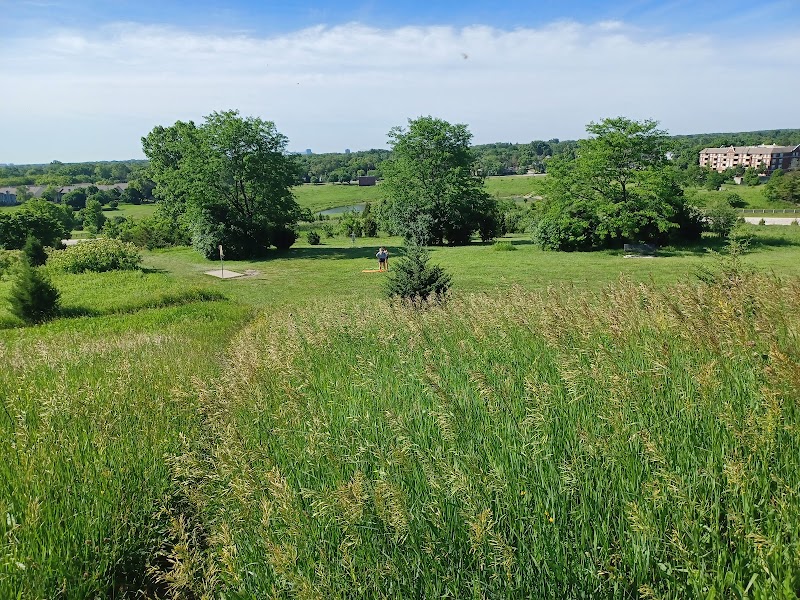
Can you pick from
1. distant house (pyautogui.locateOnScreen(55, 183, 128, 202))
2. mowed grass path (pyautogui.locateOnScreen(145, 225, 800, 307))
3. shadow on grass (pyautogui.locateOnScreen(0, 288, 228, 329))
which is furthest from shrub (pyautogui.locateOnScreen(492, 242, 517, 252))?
distant house (pyautogui.locateOnScreen(55, 183, 128, 202))

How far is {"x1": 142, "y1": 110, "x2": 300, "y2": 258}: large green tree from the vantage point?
30.2m

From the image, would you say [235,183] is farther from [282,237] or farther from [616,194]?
[616,194]

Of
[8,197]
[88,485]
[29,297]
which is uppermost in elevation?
[8,197]

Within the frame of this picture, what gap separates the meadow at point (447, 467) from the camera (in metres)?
2.51

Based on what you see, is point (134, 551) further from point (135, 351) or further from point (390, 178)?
point (390, 178)

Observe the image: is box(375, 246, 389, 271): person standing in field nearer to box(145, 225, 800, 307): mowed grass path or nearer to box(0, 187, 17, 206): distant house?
box(145, 225, 800, 307): mowed grass path

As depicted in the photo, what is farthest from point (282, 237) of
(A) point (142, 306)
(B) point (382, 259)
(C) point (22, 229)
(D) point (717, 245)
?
(D) point (717, 245)

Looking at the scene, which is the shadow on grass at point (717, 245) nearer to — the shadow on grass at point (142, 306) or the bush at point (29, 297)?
the shadow on grass at point (142, 306)

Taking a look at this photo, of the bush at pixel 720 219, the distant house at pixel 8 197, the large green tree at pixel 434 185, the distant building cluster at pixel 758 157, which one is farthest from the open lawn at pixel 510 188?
the distant house at pixel 8 197

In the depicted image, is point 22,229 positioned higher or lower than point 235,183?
lower

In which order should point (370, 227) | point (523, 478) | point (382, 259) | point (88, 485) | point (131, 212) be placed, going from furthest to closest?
point (131, 212) < point (370, 227) < point (382, 259) < point (88, 485) < point (523, 478)

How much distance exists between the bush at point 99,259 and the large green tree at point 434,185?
1615 centimetres

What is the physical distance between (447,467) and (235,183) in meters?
31.0

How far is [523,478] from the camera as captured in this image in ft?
9.87
